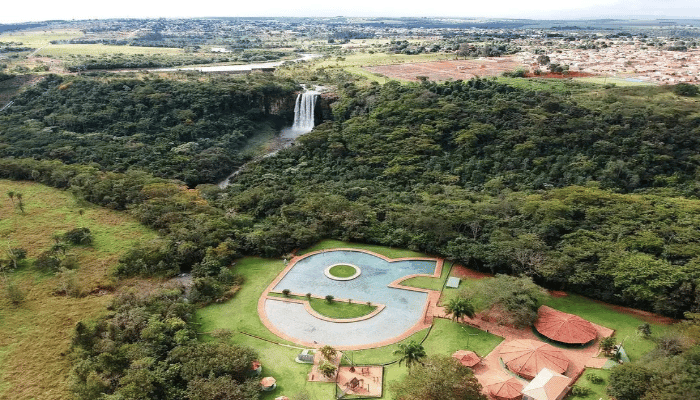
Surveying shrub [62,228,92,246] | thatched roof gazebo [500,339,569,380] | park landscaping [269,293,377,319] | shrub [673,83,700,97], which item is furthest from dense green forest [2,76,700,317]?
shrub [673,83,700,97]

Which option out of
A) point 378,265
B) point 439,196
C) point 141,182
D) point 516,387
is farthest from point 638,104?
point 141,182

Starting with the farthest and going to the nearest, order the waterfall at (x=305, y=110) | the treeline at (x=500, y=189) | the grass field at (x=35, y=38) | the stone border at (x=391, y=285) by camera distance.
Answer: the grass field at (x=35, y=38) < the waterfall at (x=305, y=110) < the treeline at (x=500, y=189) < the stone border at (x=391, y=285)

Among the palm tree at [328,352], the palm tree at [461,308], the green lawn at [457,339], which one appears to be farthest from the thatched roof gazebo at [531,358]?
the palm tree at [328,352]

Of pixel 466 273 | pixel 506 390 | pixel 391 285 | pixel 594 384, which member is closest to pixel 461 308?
pixel 506 390

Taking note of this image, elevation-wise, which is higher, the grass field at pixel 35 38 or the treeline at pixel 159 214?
the grass field at pixel 35 38

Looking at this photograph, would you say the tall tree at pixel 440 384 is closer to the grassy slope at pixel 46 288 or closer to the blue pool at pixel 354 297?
the blue pool at pixel 354 297

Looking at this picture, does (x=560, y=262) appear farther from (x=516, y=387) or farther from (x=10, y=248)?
(x=10, y=248)

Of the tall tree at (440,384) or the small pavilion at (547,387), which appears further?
the small pavilion at (547,387)
